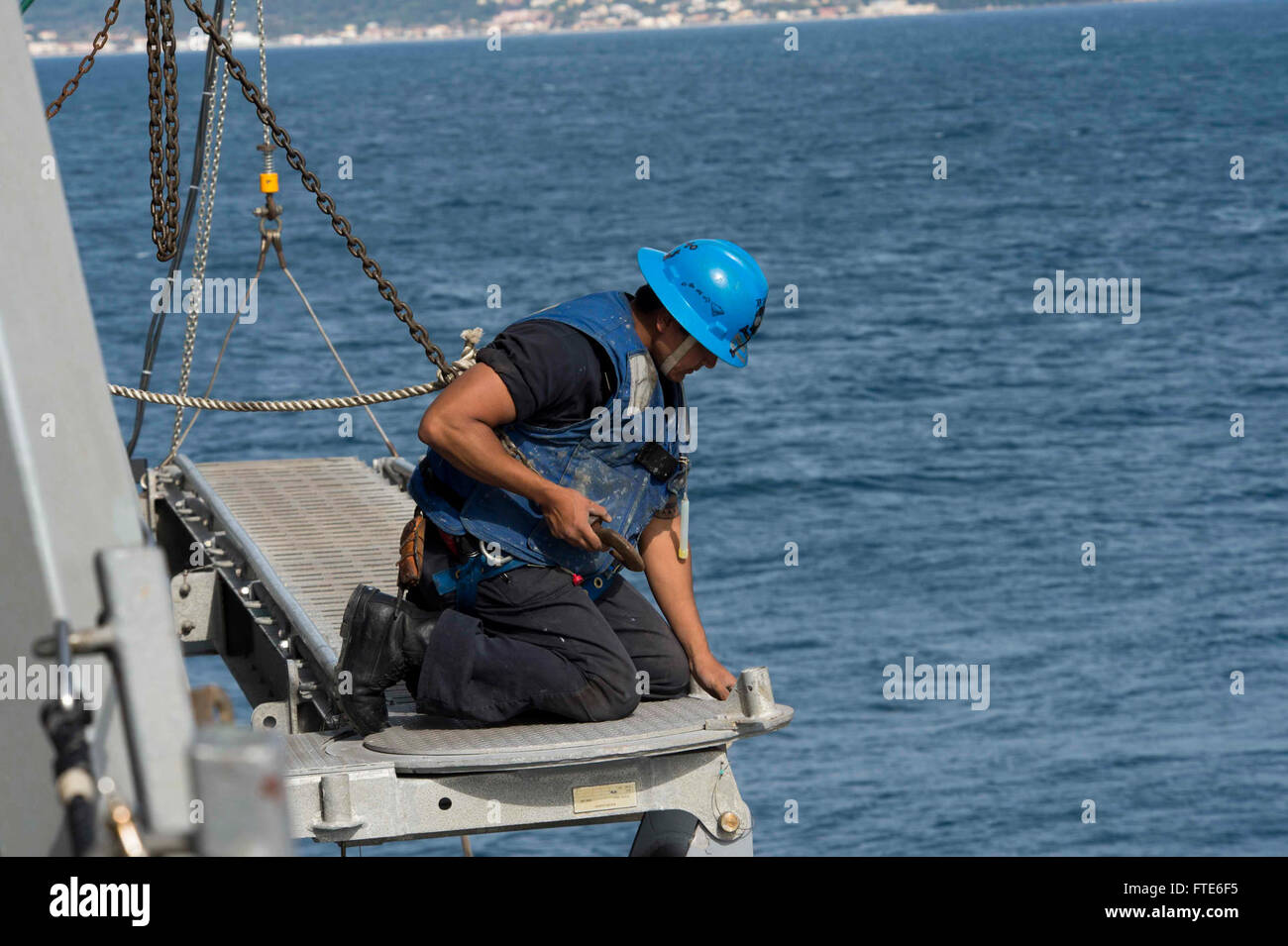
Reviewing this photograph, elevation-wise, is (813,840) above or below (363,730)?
below

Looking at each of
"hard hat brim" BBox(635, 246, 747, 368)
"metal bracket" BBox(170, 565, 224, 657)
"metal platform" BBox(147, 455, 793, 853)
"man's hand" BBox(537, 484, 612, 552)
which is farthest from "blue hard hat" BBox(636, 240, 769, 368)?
"metal bracket" BBox(170, 565, 224, 657)

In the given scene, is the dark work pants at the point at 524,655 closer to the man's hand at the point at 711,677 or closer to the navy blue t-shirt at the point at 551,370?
the man's hand at the point at 711,677

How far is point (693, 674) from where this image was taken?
5785 millimetres

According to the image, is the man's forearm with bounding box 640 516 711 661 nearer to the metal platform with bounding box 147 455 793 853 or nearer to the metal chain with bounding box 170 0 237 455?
the metal platform with bounding box 147 455 793 853

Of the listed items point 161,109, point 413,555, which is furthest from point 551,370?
point 161,109

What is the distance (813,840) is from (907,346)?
26686mm

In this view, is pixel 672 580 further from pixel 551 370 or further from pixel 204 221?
pixel 204 221

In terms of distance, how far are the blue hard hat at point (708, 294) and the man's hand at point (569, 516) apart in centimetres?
59

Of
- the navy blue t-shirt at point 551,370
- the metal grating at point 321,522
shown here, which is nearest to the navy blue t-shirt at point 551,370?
the navy blue t-shirt at point 551,370

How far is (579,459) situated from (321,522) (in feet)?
11.5

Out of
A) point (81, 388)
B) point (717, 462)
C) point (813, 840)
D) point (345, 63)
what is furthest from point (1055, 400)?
point (345, 63)

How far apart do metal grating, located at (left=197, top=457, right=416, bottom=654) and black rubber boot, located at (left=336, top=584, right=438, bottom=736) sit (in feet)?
2.87

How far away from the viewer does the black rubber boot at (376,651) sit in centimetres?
525
